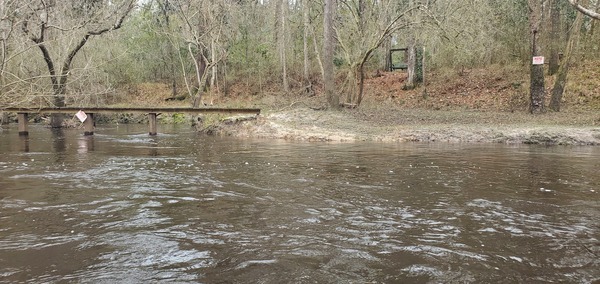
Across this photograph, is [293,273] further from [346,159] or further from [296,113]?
[296,113]

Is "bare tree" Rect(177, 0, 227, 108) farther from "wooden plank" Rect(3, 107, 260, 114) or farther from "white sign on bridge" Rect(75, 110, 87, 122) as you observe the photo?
"white sign on bridge" Rect(75, 110, 87, 122)

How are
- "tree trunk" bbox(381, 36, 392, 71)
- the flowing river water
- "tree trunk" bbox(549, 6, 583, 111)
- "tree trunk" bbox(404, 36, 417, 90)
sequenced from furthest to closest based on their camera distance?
"tree trunk" bbox(381, 36, 392, 71), "tree trunk" bbox(404, 36, 417, 90), "tree trunk" bbox(549, 6, 583, 111), the flowing river water

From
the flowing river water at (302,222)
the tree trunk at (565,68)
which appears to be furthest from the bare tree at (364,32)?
the flowing river water at (302,222)

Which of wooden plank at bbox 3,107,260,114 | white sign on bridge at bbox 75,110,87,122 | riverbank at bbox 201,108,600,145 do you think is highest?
wooden plank at bbox 3,107,260,114

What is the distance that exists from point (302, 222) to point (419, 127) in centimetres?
1304

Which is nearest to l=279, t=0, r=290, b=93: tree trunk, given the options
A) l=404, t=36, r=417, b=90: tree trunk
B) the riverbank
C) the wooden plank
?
l=404, t=36, r=417, b=90: tree trunk

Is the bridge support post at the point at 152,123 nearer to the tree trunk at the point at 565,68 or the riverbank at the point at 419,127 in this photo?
the riverbank at the point at 419,127

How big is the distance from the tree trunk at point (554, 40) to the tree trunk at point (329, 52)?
1165 centimetres

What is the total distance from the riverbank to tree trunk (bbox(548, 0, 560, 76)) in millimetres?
6276

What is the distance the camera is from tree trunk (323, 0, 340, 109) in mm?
20781

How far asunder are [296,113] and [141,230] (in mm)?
15185

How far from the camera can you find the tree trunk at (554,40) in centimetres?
2373

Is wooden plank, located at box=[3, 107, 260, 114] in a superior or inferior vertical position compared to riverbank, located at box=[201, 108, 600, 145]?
superior

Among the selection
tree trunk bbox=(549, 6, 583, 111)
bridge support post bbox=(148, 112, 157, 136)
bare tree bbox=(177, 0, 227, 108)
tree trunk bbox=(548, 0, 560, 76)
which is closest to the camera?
tree trunk bbox=(549, 6, 583, 111)
